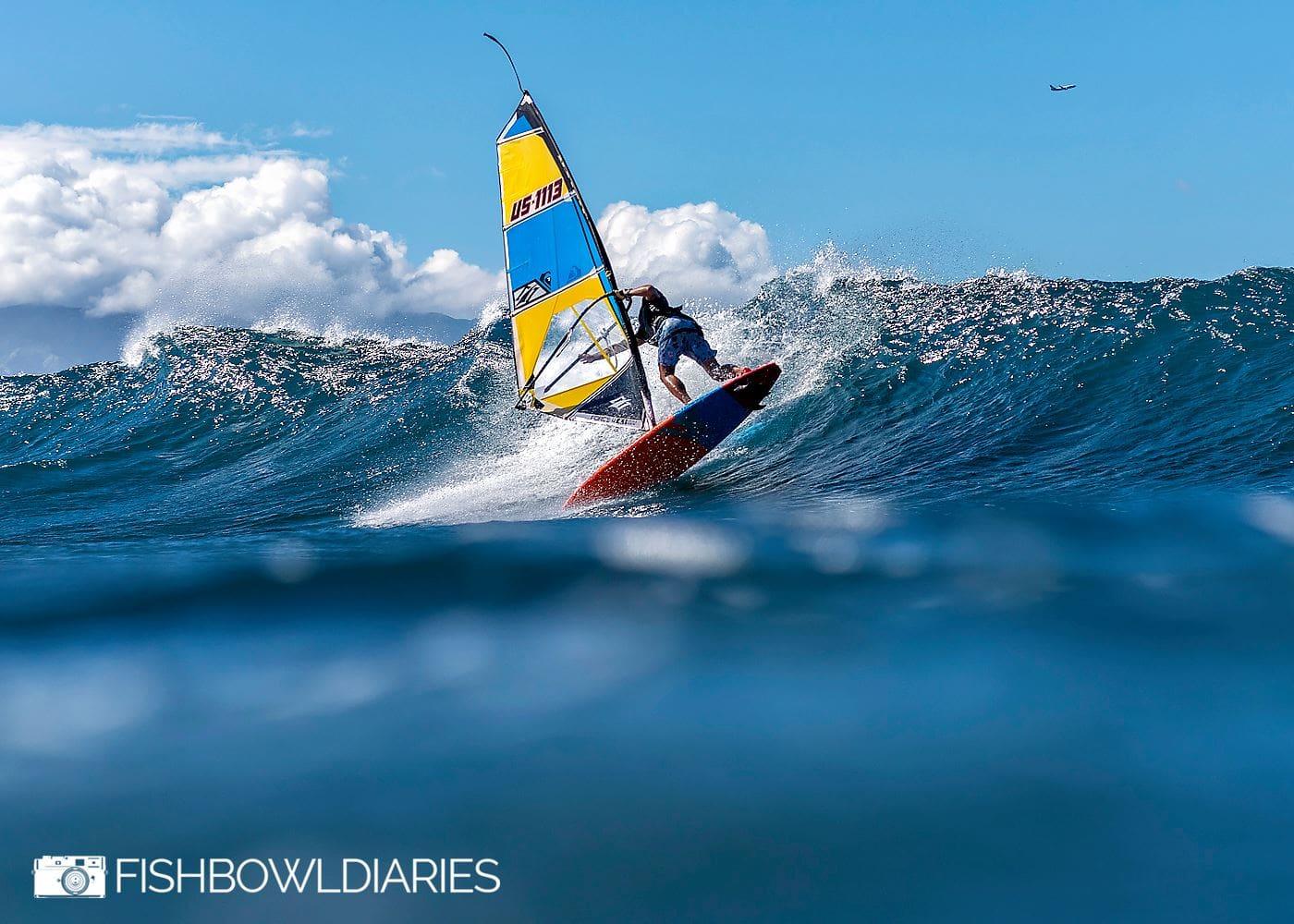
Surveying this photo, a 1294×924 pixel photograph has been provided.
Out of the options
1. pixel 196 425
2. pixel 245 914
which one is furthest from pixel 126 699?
pixel 196 425

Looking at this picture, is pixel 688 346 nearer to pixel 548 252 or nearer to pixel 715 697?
pixel 548 252

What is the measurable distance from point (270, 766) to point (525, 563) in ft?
7.64

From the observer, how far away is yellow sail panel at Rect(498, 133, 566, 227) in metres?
11.2

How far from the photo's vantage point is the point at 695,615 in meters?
4.89

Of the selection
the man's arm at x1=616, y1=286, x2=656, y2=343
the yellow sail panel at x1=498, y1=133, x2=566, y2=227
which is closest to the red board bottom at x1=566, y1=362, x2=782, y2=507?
the man's arm at x1=616, y1=286, x2=656, y2=343

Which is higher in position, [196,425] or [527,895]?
[196,425]

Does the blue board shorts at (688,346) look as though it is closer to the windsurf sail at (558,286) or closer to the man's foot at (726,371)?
the man's foot at (726,371)

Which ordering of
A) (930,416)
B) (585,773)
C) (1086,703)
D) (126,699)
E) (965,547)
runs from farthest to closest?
(930,416)
(965,547)
(126,699)
(1086,703)
(585,773)

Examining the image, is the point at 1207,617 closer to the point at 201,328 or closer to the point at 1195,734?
the point at 1195,734

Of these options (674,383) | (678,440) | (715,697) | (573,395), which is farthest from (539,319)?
(715,697)

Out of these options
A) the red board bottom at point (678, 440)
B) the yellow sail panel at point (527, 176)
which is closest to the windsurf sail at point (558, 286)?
the yellow sail panel at point (527, 176)

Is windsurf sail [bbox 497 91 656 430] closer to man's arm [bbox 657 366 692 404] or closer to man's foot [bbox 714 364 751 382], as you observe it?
man's arm [bbox 657 366 692 404]

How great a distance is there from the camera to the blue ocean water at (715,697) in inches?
120

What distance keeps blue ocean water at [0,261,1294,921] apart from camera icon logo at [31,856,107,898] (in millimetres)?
53
